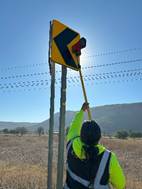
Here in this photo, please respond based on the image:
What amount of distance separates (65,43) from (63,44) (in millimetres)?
31

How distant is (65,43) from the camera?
503cm

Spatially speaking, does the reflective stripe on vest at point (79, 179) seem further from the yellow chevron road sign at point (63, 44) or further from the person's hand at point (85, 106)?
the yellow chevron road sign at point (63, 44)

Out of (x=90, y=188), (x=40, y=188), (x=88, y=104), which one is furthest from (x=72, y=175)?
(x=40, y=188)

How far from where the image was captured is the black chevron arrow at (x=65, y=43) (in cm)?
497

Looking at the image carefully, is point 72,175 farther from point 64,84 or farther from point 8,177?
point 8,177

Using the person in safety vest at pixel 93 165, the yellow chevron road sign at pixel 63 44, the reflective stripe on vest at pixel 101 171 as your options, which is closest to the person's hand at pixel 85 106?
the yellow chevron road sign at pixel 63 44

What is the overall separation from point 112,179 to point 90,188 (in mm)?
219

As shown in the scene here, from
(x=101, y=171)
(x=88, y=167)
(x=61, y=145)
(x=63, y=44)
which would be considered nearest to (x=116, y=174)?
(x=101, y=171)

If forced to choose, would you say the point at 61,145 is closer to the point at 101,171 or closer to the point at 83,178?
the point at 83,178

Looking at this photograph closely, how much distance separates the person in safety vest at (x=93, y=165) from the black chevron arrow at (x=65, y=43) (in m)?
1.22

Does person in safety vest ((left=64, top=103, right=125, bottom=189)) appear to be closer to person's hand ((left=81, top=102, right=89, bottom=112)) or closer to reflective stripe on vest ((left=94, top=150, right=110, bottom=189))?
reflective stripe on vest ((left=94, top=150, right=110, bottom=189))

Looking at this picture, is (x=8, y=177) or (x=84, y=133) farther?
(x=8, y=177)

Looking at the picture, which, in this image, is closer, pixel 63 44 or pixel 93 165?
pixel 93 165

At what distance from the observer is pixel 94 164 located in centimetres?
389
